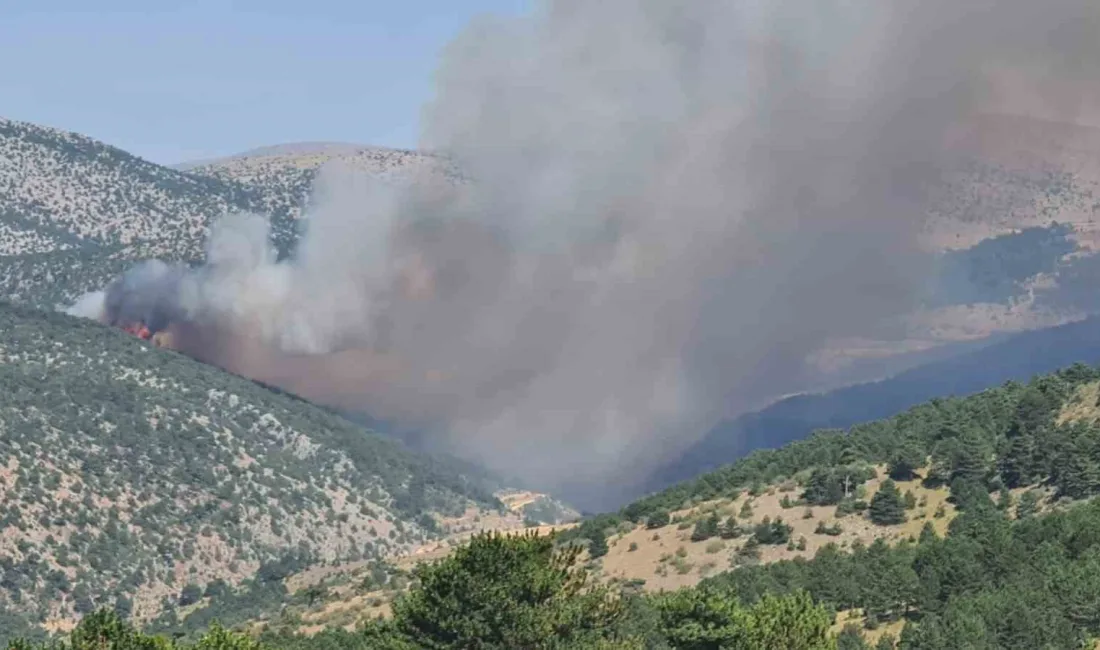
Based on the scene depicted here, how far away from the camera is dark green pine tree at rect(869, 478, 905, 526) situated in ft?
385

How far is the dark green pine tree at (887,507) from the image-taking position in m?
118

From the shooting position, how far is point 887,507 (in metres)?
118

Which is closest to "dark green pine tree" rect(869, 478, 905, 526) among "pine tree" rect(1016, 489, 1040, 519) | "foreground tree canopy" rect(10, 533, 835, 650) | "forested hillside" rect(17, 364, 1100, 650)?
"forested hillside" rect(17, 364, 1100, 650)

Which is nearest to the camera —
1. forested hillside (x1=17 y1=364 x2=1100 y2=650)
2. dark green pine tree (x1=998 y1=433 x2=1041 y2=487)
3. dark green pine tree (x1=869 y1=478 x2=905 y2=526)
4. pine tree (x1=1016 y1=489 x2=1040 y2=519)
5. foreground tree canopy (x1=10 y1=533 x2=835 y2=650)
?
foreground tree canopy (x1=10 y1=533 x2=835 y2=650)

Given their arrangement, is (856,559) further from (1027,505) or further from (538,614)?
(538,614)

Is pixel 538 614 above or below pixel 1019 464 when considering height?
below

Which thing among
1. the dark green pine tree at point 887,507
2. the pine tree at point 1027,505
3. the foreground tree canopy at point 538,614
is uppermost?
the dark green pine tree at point 887,507

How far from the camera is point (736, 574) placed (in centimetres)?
10400

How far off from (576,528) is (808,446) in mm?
27957

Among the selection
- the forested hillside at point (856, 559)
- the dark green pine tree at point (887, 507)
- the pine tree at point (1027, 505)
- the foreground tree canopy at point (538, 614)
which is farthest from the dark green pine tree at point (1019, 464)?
the foreground tree canopy at point (538, 614)

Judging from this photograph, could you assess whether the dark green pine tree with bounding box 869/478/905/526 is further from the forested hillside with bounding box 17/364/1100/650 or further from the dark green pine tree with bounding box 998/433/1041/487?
the dark green pine tree with bounding box 998/433/1041/487

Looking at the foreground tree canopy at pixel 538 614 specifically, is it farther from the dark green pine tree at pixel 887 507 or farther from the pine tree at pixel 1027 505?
the dark green pine tree at pixel 887 507

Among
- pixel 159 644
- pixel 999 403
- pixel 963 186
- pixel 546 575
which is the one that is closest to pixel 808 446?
pixel 999 403

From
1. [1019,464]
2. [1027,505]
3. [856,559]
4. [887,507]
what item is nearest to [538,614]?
[856,559]
